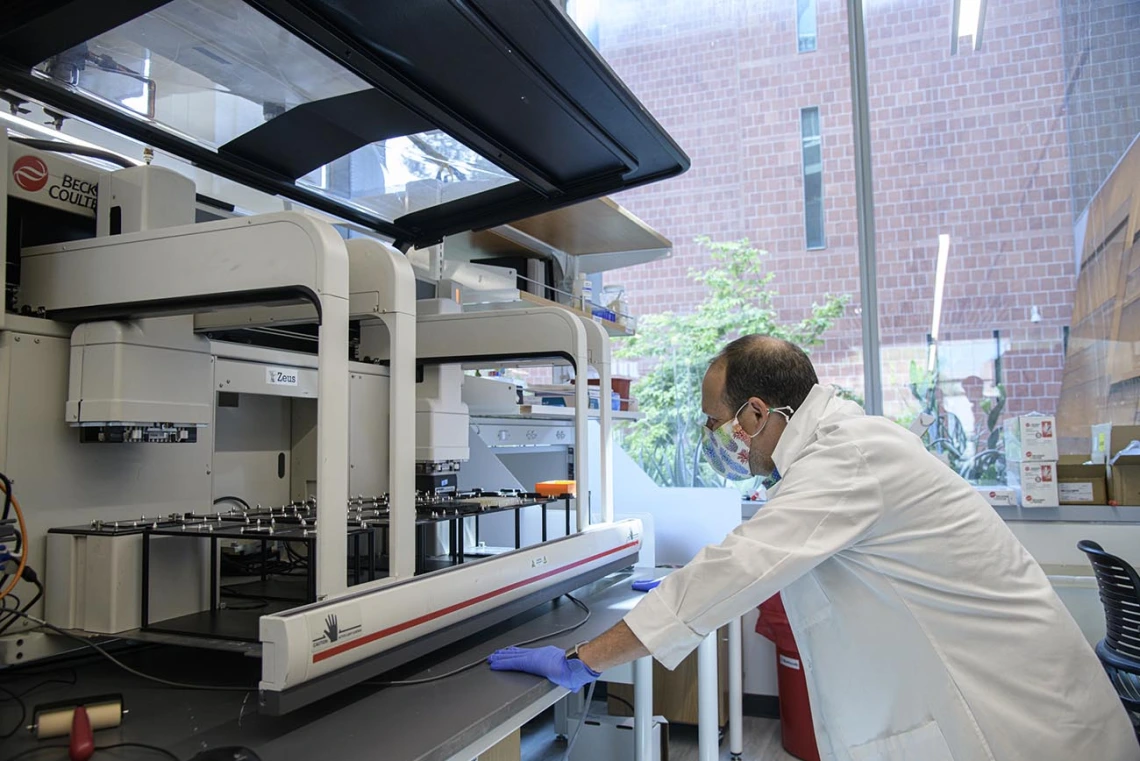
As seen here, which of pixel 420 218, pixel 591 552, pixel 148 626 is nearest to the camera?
pixel 148 626

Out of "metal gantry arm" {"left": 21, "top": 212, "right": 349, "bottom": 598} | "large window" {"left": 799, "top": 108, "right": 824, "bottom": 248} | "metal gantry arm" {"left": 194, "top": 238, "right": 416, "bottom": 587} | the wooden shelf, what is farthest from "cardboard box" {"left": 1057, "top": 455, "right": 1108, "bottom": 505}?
"metal gantry arm" {"left": 21, "top": 212, "right": 349, "bottom": 598}

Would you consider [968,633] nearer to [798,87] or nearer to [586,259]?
[586,259]

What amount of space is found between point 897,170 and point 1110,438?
56.7 inches

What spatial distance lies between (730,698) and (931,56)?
2.91 metres

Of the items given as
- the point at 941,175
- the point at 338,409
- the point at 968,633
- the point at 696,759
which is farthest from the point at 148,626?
the point at 941,175

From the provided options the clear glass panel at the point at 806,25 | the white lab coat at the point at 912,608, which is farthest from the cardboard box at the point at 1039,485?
the clear glass panel at the point at 806,25

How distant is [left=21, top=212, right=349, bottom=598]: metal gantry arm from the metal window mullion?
302cm

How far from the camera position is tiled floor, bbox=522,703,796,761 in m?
2.77

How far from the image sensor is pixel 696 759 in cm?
288

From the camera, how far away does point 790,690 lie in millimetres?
2984

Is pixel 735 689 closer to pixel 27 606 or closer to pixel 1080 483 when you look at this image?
pixel 1080 483

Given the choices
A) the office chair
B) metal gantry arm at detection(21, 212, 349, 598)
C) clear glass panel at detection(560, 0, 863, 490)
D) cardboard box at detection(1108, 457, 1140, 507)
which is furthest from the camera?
clear glass panel at detection(560, 0, 863, 490)

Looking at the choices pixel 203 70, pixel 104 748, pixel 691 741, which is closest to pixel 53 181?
pixel 203 70

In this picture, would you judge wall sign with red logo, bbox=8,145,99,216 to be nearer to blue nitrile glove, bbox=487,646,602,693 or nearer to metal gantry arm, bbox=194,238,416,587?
metal gantry arm, bbox=194,238,416,587
